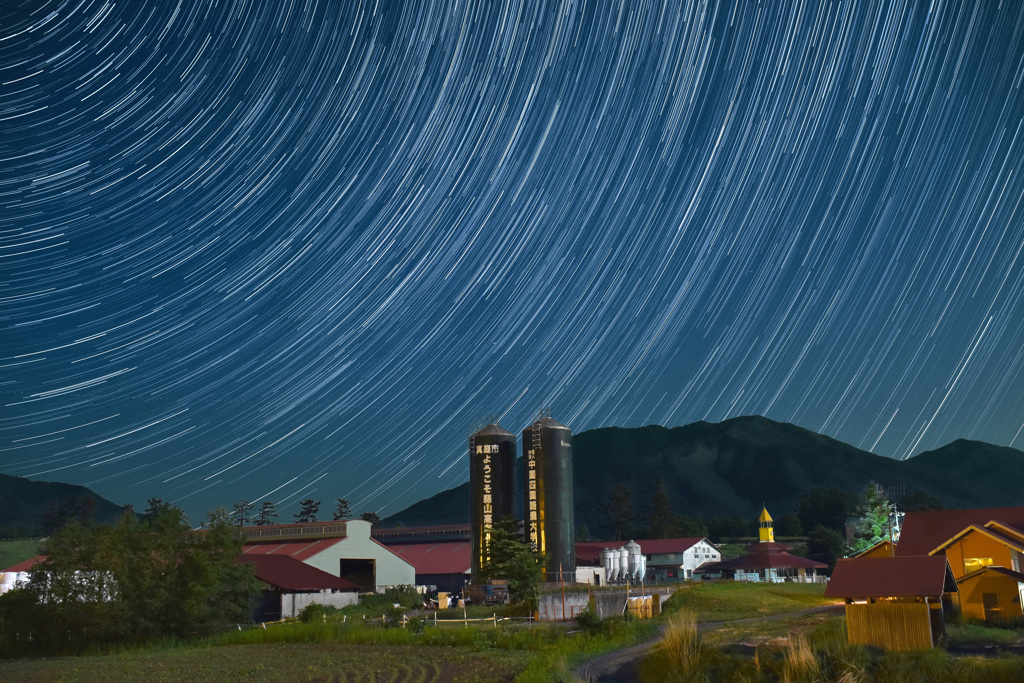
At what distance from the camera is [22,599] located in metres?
37.0

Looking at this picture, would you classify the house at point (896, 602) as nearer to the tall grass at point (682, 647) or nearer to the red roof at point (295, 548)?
the tall grass at point (682, 647)

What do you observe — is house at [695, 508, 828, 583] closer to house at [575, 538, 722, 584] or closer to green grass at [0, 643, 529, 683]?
house at [575, 538, 722, 584]

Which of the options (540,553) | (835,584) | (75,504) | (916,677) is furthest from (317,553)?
(75,504)

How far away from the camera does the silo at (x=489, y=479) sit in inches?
2635

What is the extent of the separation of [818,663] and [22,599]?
3353cm

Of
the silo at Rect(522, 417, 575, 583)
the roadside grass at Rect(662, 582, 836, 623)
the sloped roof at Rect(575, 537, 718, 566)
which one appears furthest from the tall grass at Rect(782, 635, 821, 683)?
the sloped roof at Rect(575, 537, 718, 566)

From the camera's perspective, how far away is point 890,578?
3084cm

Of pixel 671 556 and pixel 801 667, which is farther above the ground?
pixel 801 667

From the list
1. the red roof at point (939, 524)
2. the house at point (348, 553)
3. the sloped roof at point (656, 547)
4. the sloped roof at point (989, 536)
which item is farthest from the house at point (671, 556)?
the sloped roof at point (989, 536)

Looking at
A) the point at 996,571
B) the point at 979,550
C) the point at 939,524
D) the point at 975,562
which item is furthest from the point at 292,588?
the point at 939,524

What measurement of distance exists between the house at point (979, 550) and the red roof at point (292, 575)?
1453 inches

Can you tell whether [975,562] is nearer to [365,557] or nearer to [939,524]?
[939,524]

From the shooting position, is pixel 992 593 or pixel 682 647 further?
pixel 992 593

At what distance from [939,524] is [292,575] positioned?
4191 centimetres
